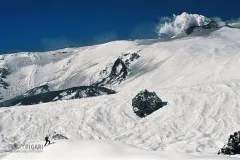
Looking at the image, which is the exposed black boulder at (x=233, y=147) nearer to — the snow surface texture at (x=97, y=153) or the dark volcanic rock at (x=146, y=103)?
the snow surface texture at (x=97, y=153)

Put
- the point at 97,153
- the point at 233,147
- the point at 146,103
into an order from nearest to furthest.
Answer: the point at 97,153 → the point at 233,147 → the point at 146,103

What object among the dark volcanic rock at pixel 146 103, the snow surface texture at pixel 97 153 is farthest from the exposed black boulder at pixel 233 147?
the dark volcanic rock at pixel 146 103

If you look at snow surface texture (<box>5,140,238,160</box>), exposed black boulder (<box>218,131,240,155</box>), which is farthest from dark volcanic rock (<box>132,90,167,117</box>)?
snow surface texture (<box>5,140,238,160</box>)

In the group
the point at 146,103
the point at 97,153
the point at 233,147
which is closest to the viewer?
the point at 97,153

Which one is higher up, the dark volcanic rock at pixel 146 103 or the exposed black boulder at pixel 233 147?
the dark volcanic rock at pixel 146 103

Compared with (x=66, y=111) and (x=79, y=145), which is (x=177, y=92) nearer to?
(x=66, y=111)

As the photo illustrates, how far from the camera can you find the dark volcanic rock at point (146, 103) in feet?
283

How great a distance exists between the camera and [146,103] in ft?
286

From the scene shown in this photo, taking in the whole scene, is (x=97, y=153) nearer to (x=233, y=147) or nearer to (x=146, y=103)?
(x=233, y=147)

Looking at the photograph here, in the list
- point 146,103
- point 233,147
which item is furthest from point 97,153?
point 146,103

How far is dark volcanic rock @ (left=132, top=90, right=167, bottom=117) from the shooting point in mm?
86125

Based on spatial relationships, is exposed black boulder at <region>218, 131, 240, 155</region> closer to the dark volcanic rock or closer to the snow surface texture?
the snow surface texture

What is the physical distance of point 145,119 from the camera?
83.5 metres

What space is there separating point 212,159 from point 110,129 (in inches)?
2381
